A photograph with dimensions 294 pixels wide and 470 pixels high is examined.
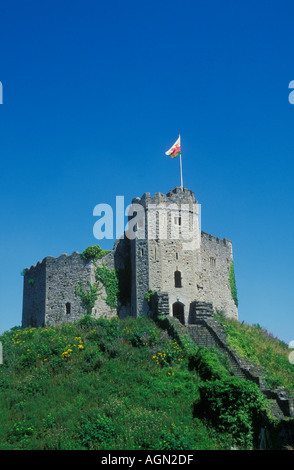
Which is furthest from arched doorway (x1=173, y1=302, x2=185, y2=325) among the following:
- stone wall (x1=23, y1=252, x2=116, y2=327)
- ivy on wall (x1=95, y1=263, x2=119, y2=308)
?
stone wall (x1=23, y1=252, x2=116, y2=327)

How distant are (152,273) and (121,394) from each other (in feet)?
44.3

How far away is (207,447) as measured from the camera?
15.4 metres

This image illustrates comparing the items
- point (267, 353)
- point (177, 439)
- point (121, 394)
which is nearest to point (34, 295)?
point (267, 353)

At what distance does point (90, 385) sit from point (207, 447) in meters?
6.24

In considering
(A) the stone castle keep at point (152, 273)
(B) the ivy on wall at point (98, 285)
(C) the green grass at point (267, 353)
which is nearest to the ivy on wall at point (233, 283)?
(A) the stone castle keep at point (152, 273)

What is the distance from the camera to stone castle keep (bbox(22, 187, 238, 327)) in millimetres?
31875

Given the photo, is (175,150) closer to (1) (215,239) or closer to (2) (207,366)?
(1) (215,239)

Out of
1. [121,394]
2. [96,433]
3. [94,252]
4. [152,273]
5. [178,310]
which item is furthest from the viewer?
[94,252]

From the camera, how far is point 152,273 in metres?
31.9

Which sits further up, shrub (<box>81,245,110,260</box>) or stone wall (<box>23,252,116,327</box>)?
shrub (<box>81,245,110,260</box>)

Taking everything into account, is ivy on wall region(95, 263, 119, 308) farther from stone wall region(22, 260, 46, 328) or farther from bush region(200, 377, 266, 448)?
bush region(200, 377, 266, 448)

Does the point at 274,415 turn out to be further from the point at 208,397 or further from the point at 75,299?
the point at 75,299

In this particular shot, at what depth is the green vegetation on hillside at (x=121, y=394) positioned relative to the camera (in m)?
15.8

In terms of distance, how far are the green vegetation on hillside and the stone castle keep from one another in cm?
568
